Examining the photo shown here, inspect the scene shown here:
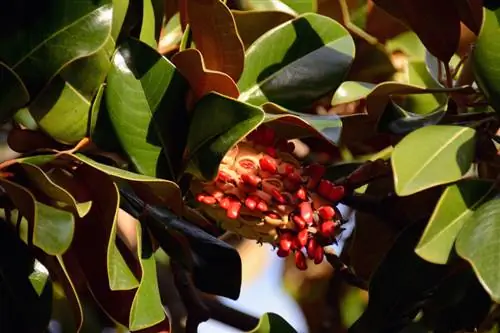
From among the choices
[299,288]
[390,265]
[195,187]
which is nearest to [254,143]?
[195,187]

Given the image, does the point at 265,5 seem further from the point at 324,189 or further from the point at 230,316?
the point at 230,316

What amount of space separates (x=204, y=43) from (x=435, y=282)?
1.09 ft

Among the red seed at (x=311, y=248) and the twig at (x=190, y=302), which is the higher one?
the red seed at (x=311, y=248)

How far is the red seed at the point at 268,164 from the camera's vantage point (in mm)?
1057

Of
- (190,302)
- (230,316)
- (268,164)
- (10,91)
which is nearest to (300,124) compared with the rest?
(268,164)

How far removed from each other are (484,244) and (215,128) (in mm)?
268

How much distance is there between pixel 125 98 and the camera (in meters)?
1.03

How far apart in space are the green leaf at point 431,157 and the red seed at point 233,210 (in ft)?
0.58

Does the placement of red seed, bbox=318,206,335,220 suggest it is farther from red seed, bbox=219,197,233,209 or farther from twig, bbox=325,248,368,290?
twig, bbox=325,248,368,290

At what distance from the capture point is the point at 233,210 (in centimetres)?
104

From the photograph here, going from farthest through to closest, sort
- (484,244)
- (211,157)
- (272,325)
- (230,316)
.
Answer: (230,316) → (272,325) → (211,157) → (484,244)

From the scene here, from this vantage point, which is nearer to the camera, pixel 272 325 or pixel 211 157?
pixel 211 157

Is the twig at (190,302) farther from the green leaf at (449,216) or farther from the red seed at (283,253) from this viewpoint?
the green leaf at (449,216)

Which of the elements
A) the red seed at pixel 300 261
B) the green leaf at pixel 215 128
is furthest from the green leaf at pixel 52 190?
the red seed at pixel 300 261
